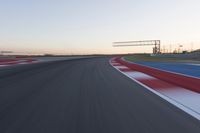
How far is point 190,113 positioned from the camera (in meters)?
6.82

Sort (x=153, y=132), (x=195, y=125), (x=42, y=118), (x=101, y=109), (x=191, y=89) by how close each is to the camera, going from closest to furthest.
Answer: (x=153, y=132) < (x=195, y=125) < (x=42, y=118) < (x=101, y=109) < (x=191, y=89)

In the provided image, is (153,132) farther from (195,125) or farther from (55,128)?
(55,128)


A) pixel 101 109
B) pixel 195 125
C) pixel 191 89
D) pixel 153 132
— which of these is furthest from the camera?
pixel 191 89

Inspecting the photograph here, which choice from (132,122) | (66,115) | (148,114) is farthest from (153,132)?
(66,115)

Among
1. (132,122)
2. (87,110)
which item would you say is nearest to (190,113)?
(132,122)

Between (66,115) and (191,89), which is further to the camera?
(191,89)

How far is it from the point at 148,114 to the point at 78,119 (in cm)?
160

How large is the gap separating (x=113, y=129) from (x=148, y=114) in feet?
5.20

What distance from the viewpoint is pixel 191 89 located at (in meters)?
11.3

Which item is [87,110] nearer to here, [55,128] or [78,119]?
[78,119]

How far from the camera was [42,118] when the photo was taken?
611cm

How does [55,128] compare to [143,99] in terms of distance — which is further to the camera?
[143,99]

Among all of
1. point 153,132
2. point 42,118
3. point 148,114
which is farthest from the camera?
point 148,114

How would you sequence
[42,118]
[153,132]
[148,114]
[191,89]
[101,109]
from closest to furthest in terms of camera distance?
1. [153,132]
2. [42,118]
3. [148,114]
4. [101,109]
5. [191,89]
